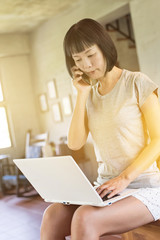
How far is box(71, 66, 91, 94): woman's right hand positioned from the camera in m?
1.55

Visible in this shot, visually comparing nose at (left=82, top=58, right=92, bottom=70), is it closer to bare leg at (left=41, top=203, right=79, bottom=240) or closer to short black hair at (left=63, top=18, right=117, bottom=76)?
short black hair at (left=63, top=18, right=117, bottom=76)

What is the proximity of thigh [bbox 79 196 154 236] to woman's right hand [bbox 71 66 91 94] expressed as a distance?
0.53 m

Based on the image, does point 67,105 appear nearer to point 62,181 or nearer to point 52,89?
point 52,89

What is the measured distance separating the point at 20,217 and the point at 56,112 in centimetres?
246

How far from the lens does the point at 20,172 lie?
568 cm

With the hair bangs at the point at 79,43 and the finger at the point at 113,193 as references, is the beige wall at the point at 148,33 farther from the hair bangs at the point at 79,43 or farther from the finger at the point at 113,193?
the finger at the point at 113,193

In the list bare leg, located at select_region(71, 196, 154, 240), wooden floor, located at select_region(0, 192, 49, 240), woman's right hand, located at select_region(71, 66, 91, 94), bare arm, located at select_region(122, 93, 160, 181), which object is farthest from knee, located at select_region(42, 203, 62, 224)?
wooden floor, located at select_region(0, 192, 49, 240)

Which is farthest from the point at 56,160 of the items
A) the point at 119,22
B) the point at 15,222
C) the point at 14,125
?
the point at 14,125

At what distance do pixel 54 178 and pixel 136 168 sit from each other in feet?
1.03

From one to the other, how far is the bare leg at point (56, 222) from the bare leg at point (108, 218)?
0.20 meters

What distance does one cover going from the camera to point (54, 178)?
1291 millimetres

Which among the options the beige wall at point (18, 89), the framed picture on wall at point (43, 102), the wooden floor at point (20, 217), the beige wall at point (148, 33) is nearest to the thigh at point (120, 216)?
the wooden floor at point (20, 217)

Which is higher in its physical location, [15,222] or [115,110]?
[115,110]

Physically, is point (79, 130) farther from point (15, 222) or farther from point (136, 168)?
point (15, 222)
